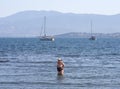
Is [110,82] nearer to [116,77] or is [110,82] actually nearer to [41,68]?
[116,77]

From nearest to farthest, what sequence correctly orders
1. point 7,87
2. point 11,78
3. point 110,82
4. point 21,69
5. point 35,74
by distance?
point 7,87, point 110,82, point 11,78, point 35,74, point 21,69

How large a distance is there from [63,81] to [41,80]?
2.44 metres

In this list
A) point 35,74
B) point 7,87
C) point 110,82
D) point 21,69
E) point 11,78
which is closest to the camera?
point 7,87

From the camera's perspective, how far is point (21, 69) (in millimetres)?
64250

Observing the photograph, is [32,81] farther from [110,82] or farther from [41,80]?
[110,82]

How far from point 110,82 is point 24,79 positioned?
937cm

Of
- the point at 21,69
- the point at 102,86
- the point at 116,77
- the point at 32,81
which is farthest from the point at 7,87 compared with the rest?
the point at 21,69

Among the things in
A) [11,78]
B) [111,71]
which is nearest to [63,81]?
[11,78]

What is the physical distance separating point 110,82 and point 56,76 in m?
7.87

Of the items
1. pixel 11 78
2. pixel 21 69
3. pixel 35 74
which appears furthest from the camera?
pixel 21 69

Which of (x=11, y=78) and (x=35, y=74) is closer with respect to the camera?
(x=11, y=78)

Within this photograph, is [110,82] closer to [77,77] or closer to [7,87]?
[77,77]

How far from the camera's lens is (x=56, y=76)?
55375mm

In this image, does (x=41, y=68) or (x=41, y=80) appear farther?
(x=41, y=68)
